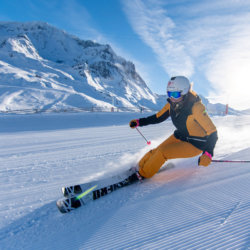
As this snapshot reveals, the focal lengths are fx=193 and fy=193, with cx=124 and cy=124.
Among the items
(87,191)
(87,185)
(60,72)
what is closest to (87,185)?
(87,185)

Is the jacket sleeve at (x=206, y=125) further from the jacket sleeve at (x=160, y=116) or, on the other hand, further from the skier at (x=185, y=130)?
the jacket sleeve at (x=160, y=116)

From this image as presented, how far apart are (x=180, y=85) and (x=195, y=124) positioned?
0.72 meters

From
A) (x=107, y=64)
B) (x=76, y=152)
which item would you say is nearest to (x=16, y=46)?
(x=107, y=64)

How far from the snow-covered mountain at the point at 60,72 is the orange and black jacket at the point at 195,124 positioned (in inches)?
1448

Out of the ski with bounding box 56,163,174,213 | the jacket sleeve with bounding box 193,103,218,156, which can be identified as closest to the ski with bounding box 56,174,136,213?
the ski with bounding box 56,163,174,213

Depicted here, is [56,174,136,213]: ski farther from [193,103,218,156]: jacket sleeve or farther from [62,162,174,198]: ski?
[193,103,218,156]: jacket sleeve

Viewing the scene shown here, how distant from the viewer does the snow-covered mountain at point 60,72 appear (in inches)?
1670

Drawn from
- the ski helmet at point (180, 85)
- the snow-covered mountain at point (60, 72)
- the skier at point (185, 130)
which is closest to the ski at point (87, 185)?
the skier at point (185, 130)

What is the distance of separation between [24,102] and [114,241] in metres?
41.5

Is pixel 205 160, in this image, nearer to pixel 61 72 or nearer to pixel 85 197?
pixel 85 197

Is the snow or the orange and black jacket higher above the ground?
the orange and black jacket

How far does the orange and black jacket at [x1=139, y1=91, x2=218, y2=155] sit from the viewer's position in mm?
3164

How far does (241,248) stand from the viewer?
1593 mm

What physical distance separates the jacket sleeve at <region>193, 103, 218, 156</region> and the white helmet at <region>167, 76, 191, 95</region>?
34 centimetres
